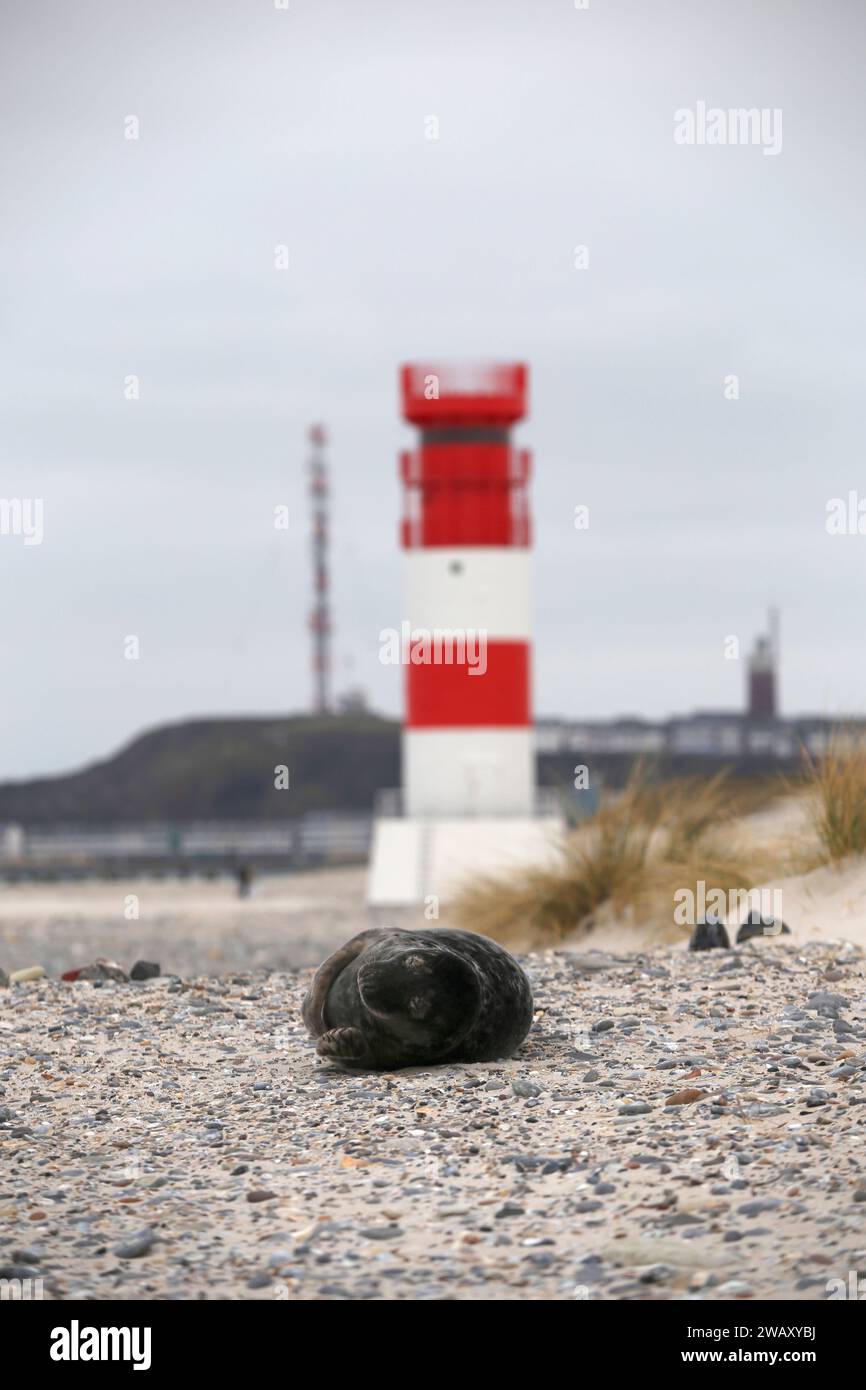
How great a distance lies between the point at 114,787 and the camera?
66688 millimetres

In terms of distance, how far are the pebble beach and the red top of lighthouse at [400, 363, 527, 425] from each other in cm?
1691

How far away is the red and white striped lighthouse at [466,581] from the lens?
2489 cm

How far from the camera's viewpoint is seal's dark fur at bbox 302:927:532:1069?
23.5 feet

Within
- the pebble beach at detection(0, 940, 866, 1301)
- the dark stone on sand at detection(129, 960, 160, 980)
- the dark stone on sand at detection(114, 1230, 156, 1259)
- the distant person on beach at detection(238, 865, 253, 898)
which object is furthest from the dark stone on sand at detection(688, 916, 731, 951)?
the distant person on beach at detection(238, 865, 253, 898)

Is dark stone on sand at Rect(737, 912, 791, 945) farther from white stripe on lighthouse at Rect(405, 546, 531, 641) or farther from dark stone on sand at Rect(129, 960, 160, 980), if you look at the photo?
white stripe on lighthouse at Rect(405, 546, 531, 641)

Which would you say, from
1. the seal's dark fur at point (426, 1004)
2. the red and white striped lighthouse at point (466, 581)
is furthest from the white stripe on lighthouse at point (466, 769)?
the seal's dark fur at point (426, 1004)

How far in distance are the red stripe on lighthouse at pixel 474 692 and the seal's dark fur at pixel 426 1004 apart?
57.4 ft

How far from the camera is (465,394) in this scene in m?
25.0

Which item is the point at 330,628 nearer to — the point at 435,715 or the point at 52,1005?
the point at 435,715

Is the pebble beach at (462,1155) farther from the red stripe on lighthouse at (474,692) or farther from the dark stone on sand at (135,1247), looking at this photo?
the red stripe on lighthouse at (474,692)

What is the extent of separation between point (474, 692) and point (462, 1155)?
19.1m
